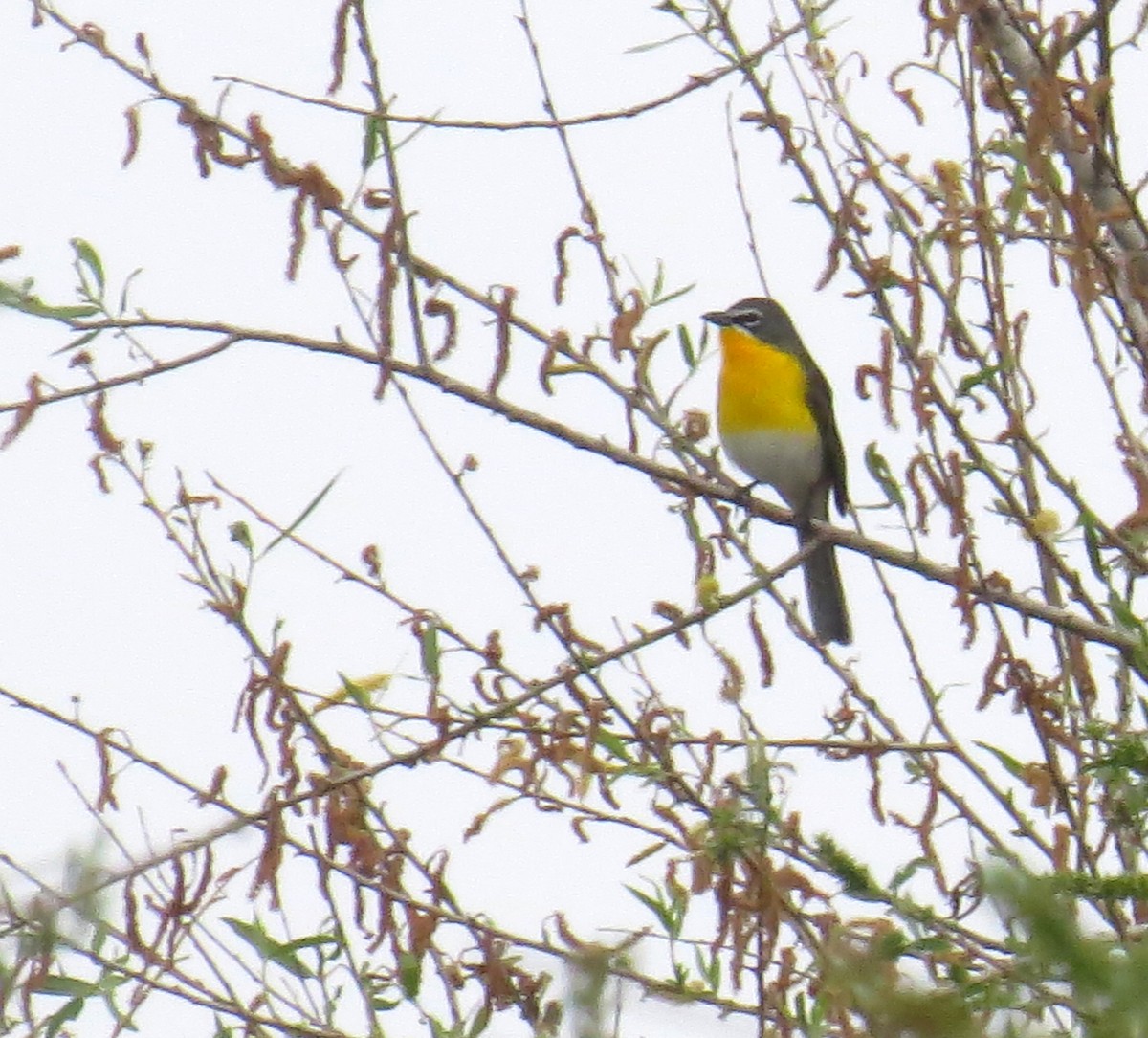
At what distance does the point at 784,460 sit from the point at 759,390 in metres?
0.24

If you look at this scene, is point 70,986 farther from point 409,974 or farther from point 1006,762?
point 1006,762

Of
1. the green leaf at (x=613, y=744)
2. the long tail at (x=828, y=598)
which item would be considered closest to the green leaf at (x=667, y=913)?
the green leaf at (x=613, y=744)

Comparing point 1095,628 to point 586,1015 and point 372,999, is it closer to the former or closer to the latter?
point 372,999

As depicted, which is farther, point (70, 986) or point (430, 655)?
point (430, 655)

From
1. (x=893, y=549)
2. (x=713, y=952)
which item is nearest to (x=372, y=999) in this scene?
(x=713, y=952)

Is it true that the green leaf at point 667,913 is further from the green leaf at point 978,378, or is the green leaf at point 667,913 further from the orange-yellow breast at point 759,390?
the orange-yellow breast at point 759,390

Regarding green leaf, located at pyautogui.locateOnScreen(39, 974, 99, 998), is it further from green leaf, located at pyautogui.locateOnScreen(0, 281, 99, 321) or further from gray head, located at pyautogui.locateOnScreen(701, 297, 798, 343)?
gray head, located at pyautogui.locateOnScreen(701, 297, 798, 343)

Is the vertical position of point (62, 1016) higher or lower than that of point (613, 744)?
lower

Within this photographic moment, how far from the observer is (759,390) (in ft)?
18.8

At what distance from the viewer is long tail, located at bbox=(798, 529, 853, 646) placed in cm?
544

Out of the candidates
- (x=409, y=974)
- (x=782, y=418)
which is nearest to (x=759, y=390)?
(x=782, y=418)

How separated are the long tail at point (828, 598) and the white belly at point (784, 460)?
0.67 ft

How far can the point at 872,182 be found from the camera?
2791 millimetres

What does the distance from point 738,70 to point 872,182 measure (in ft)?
0.86
